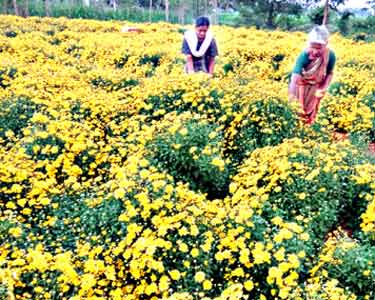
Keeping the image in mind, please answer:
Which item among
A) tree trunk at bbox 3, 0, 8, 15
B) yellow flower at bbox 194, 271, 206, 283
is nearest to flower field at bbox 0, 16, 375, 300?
yellow flower at bbox 194, 271, 206, 283

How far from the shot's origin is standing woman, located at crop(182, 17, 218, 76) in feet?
19.7

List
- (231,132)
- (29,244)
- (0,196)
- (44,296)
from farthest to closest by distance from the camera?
(231,132) → (0,196) → (29,244) → (44,296)

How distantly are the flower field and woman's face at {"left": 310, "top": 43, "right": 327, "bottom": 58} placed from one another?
1.94 feet

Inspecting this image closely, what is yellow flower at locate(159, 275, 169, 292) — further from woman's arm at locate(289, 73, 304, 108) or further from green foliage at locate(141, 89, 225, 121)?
woman's arm at locate(289, 73, 304, 108)

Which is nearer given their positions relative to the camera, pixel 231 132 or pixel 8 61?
pixel 231 132

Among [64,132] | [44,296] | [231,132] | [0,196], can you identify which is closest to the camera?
[44,296]

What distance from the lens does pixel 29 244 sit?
11.4 feet

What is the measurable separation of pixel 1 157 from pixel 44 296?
2002mm

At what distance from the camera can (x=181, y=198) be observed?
3598 mm

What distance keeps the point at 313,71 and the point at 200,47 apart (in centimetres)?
155

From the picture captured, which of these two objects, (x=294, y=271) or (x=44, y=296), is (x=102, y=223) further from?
(x=294, y=271)

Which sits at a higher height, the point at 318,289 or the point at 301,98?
the point at 301,98

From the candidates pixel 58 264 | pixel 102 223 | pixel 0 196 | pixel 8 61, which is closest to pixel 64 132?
pixel 0 196

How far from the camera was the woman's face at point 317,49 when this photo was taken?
5062 mm
